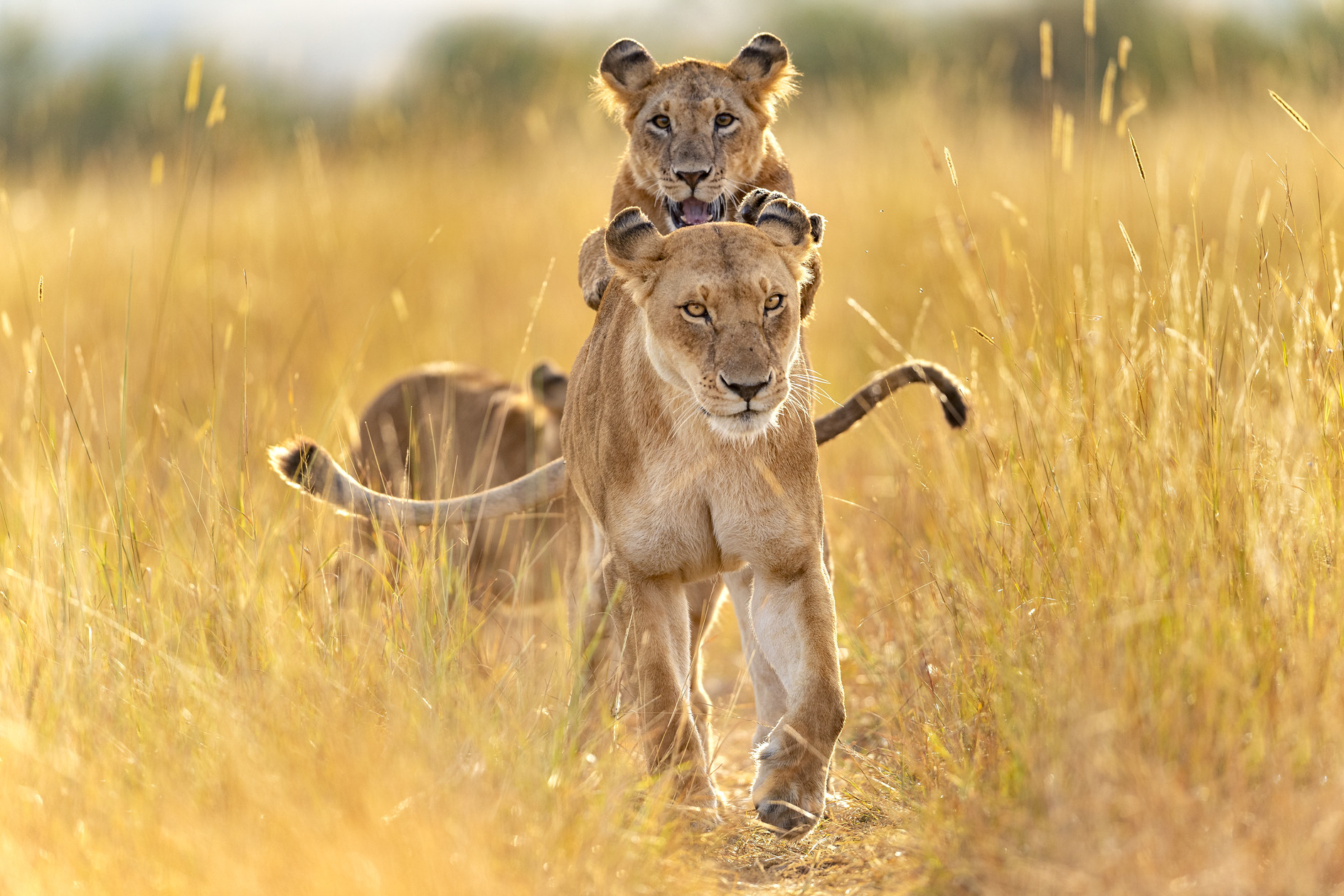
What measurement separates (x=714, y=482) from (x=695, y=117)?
1571 millimetres

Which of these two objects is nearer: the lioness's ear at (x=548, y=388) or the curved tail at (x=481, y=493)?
the curved tail at (x=481, y=493)

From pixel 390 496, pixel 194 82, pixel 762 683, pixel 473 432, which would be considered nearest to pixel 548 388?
pixel 473 432

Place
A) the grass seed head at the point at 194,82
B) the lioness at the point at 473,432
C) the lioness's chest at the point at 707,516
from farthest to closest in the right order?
the lioness at the point at 473,432 < the grass seed head at the point at 194,82 < the lioness's chest at the point at 707,516

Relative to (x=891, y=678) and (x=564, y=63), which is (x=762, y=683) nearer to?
(x=891, y=678)

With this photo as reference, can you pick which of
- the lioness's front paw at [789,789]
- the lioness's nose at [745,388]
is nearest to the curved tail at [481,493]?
the lioness's nose at [745,388]

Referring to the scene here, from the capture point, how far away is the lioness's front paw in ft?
10.2

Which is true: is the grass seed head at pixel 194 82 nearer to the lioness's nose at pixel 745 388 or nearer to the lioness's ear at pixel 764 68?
the lioness's ear at pixel 764 68

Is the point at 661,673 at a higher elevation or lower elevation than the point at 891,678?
higher

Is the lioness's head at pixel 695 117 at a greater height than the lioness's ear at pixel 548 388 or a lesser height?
greater

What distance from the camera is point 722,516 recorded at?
3.33m

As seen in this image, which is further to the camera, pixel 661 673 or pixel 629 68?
pixel 629 68

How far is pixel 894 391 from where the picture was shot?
412cm

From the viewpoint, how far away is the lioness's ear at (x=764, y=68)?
470cm

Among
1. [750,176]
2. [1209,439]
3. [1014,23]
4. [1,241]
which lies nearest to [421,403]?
[750,176]
